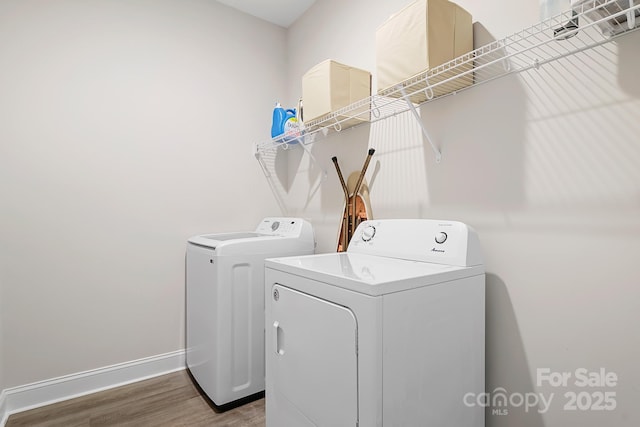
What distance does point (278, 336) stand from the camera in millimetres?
1373

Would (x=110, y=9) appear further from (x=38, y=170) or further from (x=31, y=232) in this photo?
(x=31, y=232)

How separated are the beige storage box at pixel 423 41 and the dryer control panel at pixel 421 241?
2.03 ft

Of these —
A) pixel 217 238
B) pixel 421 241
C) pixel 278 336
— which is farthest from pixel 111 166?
pixel 421 241

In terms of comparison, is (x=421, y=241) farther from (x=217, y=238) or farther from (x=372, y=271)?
(x=217, y=238)

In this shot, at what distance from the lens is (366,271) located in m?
1.19

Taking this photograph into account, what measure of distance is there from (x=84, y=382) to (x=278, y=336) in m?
1.52

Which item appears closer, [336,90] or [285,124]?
[336,90]

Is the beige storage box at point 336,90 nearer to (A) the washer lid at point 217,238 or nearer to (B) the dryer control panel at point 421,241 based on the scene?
(B) the dryer control panel at point 421,241

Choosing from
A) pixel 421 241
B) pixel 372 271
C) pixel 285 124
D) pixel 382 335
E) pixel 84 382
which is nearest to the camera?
pixel 382 335

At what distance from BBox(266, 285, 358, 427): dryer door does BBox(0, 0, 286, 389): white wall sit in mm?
1293

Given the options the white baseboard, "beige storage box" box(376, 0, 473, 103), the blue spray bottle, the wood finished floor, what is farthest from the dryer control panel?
the white baseboard

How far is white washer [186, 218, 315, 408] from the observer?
6.12 ft

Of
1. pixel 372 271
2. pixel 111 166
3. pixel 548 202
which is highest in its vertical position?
pixel 111 166

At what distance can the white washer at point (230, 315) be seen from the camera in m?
1.87
